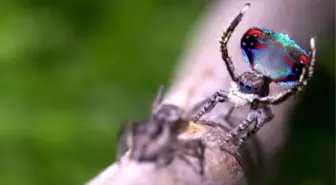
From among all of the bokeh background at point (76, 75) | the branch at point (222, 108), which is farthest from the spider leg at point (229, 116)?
the bokeh background at point (76, 75)

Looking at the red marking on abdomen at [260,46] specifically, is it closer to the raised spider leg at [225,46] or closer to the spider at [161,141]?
the raised spider leg at [225,46]

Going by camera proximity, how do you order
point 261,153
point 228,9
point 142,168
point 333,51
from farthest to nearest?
1. point 333,51
2. point 228,9
3. point 261,153
4. point 142,168

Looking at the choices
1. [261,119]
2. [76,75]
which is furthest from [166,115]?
[76,75]

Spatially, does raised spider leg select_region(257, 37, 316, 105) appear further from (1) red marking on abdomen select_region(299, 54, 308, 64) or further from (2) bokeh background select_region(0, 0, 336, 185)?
(2) bokeh background select_region(0, 0, 336, 185)

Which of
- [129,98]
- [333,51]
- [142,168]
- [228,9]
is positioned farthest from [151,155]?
[129,98]

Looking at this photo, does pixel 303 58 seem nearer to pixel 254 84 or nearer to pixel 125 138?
pixel 254 84

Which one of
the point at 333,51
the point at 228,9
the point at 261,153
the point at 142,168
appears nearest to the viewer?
the point at 142,168

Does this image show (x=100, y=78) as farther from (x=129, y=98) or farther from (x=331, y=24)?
(x=331, y=24)
